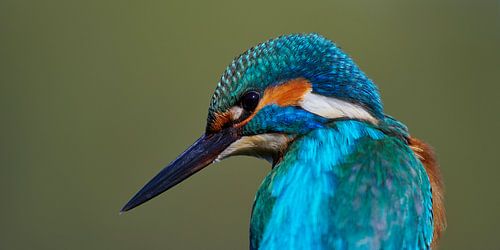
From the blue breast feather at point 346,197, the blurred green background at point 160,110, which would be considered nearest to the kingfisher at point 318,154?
the blue breast feather at point 346,197

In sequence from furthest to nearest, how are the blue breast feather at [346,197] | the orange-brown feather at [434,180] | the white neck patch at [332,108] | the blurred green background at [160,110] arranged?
the blurred green background at [160,110] → the orange-brown feather at [434,180] → the white neck patch at [332,108] → the blue breast feather at [346,197]

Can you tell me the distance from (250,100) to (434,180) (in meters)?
0.73

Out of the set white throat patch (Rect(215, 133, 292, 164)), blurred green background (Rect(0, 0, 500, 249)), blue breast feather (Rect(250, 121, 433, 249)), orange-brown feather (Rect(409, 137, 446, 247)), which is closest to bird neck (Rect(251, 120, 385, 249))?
blue breast feather (Rect(250, 121, 433, 249))

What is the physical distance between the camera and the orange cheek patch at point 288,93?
273 centimetres

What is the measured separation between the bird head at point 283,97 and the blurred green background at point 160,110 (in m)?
4.60

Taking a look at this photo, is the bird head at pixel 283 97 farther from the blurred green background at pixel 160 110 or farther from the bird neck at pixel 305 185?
the blurred green background at pixel 160 110

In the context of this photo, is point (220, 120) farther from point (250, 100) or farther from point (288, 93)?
point (288, 93)

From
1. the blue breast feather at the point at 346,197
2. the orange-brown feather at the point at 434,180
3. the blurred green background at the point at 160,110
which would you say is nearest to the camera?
the blue breast feather at the point at 346,197

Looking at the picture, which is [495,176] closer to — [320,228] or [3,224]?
[3,224]

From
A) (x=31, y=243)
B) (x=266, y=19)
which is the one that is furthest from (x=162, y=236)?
(x=266, y=19)

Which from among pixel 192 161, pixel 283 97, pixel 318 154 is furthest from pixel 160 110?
pixel 318 154

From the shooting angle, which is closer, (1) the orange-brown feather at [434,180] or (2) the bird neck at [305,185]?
(2) the bird neck at [305,185]

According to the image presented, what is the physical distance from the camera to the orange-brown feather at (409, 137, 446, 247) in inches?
109

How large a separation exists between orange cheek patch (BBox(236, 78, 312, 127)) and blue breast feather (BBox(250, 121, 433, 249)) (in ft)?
0.58
